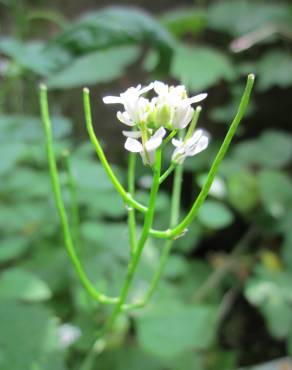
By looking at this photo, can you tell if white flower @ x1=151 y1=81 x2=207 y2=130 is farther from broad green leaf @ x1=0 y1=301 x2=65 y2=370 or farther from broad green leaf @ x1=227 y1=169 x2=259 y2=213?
broad green leaf @ x1=227 y1=169 x2=259 y2=213

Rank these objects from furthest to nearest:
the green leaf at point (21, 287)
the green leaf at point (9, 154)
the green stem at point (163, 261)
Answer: the green leaf at point (9, 154) < the green leaf at point (21, 287) < the green stem at point (163, 261)

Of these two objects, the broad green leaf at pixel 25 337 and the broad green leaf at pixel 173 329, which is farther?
the broad green leaf at pixel 173 329

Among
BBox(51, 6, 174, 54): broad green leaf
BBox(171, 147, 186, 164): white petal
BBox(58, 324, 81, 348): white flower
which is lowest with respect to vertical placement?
BBox(58, 324, 81, 348): white flower

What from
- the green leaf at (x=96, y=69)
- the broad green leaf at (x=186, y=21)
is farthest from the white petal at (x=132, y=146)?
the broad green leaf at (x=186, y=21)

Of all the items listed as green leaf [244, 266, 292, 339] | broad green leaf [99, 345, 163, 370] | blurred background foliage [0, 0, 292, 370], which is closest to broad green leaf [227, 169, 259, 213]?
blurred background foliage [0, 0, 292, 370]

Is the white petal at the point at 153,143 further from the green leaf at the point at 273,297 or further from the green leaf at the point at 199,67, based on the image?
the green leaf at the point at 199,67

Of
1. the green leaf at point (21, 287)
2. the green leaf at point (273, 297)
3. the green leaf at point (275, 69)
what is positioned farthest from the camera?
the green leaf at point (275, 69)

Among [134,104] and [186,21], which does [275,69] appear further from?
[134,104]
